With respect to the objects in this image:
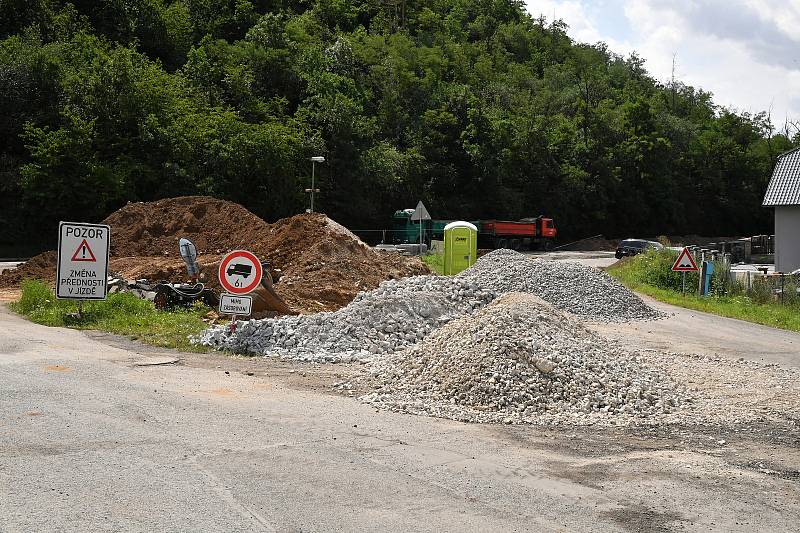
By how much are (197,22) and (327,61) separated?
16.4 meters

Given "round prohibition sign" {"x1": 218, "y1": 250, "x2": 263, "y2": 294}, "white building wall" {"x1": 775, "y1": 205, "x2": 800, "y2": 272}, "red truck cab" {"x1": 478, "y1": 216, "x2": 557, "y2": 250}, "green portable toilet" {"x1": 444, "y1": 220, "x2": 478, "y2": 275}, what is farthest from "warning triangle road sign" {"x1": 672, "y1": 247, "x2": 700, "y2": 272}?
"red truck cab" {"x1": 478, "y1": 216, "x2": 557, "y2": 250}

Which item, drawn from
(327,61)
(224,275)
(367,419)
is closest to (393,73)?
(327,61)

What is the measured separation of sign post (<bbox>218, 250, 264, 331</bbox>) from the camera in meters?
14.5

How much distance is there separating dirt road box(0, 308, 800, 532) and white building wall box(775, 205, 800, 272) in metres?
39.1

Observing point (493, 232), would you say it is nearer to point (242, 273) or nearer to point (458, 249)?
point (458, 249)

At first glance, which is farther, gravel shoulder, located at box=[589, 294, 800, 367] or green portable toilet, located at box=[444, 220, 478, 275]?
green portable toilet, located at box=[444, 220, 478, 275]

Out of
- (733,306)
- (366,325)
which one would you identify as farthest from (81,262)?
(733,306)

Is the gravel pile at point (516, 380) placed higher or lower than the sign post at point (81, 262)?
lower

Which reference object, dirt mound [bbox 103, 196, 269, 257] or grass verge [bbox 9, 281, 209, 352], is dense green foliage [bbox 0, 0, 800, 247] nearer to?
dirt mound [bbox 103, 196, 269, 257]

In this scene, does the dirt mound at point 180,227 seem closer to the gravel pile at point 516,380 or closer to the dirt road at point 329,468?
the gravel pile at point 516,380

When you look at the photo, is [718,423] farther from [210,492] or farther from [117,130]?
[117,130]

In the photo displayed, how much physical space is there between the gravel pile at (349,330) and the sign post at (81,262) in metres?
3.21

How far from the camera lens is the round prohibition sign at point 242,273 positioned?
48.0 feet

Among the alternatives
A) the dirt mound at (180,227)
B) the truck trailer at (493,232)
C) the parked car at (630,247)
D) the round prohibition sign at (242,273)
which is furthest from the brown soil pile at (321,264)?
the parked car at (630,247)
